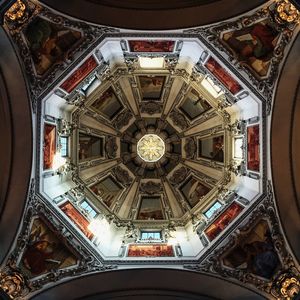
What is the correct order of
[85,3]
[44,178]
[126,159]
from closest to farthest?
[85,3], [44,178], [126,159]

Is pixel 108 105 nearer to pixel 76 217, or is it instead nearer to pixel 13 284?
pixel 76 217

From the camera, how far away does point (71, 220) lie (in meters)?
15.2

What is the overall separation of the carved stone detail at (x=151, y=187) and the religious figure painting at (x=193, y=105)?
380 cm

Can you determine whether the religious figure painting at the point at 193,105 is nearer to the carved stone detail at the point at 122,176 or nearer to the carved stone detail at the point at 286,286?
the carved stone detail at the point at 122,176

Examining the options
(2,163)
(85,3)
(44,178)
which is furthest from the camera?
(44,178)

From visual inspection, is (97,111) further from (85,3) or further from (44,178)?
(85,3)

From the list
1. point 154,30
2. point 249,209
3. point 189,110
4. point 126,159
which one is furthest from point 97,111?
point 249,209

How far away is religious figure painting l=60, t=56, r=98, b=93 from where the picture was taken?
14422mm

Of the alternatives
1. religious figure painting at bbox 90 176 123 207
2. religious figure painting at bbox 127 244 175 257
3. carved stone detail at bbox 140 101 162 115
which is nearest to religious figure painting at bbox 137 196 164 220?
religious figure painting at bbox 90 176 123 207

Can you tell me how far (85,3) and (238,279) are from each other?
999 cm

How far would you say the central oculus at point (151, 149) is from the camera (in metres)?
22.0

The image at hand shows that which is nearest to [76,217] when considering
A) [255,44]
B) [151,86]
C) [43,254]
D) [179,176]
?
[43,254]

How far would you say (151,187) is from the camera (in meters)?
21.8

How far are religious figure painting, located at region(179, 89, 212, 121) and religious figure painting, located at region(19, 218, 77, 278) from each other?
895cm
